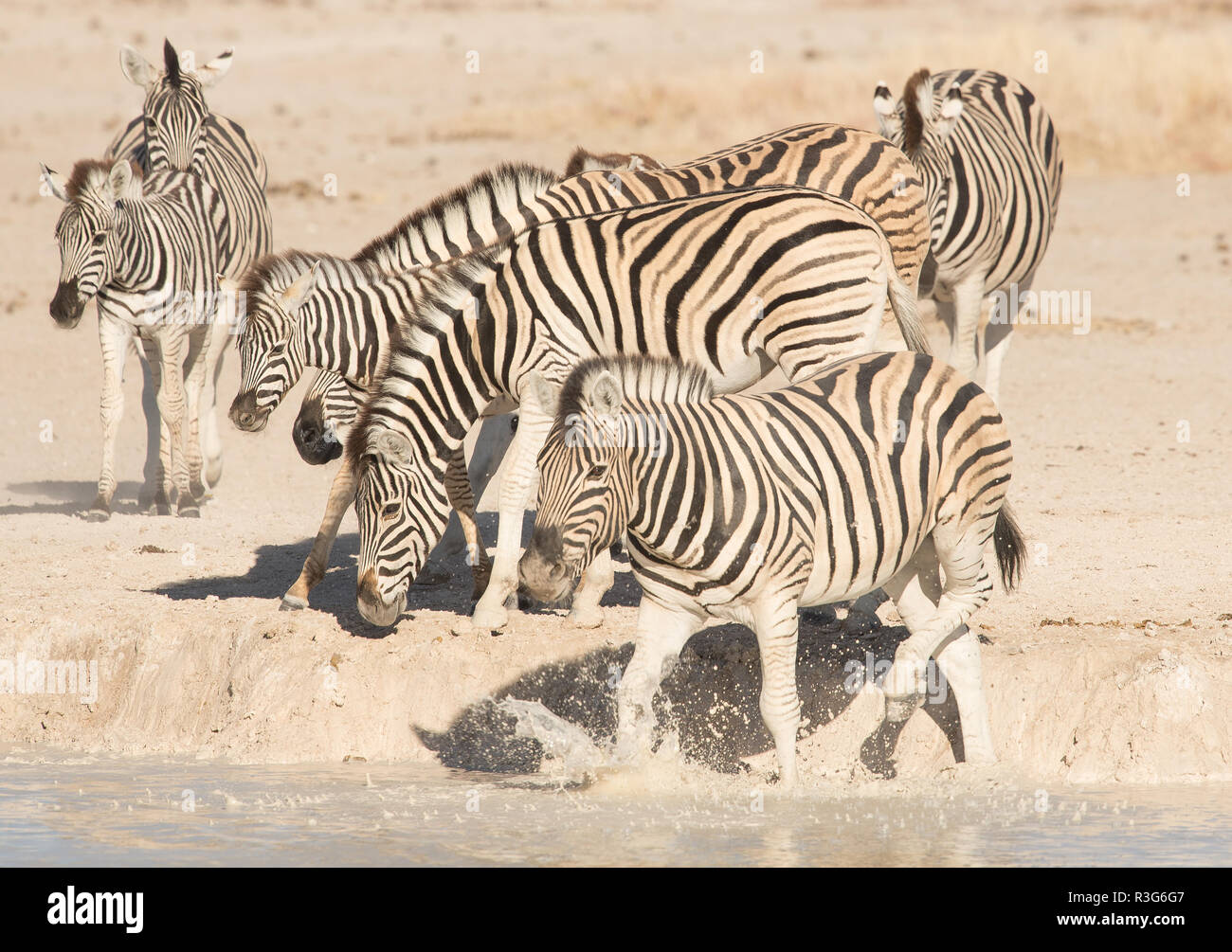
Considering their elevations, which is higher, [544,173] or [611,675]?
[544,173]

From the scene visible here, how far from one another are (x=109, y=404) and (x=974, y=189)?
555 cm

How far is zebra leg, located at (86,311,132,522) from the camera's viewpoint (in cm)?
1057

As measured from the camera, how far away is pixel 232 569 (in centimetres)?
946

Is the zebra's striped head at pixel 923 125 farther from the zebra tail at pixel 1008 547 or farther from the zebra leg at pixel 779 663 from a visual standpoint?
the zebra leg at pixel 779 663

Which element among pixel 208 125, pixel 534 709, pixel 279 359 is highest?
pixel 208 125

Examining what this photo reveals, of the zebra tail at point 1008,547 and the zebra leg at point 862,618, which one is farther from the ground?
the zebra tail at point 1008,547

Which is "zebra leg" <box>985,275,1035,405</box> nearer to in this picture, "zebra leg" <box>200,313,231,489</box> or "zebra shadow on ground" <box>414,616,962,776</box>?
"zebra shadow on ground" <box>414,616,962,776</box>

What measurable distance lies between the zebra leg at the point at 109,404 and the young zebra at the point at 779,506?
5222 millimetres

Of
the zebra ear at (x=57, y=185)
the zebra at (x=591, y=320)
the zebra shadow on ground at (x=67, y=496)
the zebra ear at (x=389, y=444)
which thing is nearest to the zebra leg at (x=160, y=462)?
the zebra shadow on ground at (x=67, y=496)

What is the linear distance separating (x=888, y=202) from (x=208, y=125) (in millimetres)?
6061

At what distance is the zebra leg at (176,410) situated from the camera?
35.1ft

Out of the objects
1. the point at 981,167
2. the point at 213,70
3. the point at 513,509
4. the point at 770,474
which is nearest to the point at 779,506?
the point at 770,474
